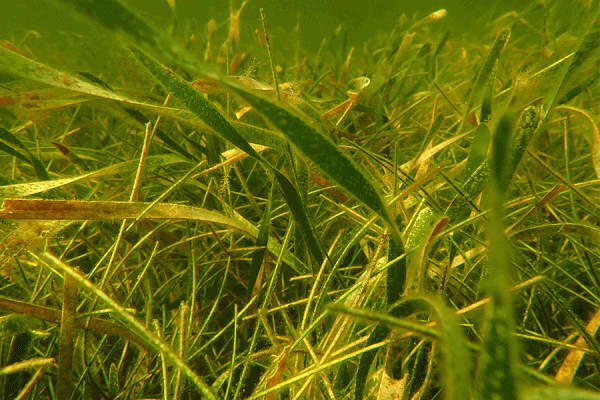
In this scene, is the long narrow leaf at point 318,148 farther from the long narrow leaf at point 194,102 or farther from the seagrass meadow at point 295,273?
the long narrow leaf at point 194,102

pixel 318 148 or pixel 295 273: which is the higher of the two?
pixel 318 148

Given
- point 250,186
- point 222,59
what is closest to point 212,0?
point 222,59

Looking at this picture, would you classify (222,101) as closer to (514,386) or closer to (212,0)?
(514,386)

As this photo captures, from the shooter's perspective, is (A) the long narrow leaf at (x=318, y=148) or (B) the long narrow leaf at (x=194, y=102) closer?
(A) the long narrow leaf at (x=318, y=148)

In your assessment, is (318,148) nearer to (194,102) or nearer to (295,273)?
(194,102)

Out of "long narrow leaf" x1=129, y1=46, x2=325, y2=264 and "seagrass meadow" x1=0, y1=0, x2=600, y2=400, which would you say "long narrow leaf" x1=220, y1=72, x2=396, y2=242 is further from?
"long narrow leaf" x1=129, y1=46, x2=325, y2=264

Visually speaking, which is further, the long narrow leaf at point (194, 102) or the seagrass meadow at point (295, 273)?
the long narrow leaf at point (194, 102)

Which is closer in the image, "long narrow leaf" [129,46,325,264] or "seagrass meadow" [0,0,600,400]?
"seagrass meadow" [0,0,600,400]

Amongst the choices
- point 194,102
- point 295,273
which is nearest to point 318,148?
point 194,102

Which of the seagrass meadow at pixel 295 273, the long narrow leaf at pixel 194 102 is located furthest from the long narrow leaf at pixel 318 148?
the long narrow leaf at pixel 194 102

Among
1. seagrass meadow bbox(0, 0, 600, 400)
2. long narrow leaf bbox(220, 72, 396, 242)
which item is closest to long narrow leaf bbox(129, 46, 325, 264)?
seagrass meadow bbox(0, 0, 600, 400)

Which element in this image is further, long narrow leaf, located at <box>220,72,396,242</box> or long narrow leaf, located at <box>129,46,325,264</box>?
long narrow leaf, located at <box>129,46,325,264</box>
